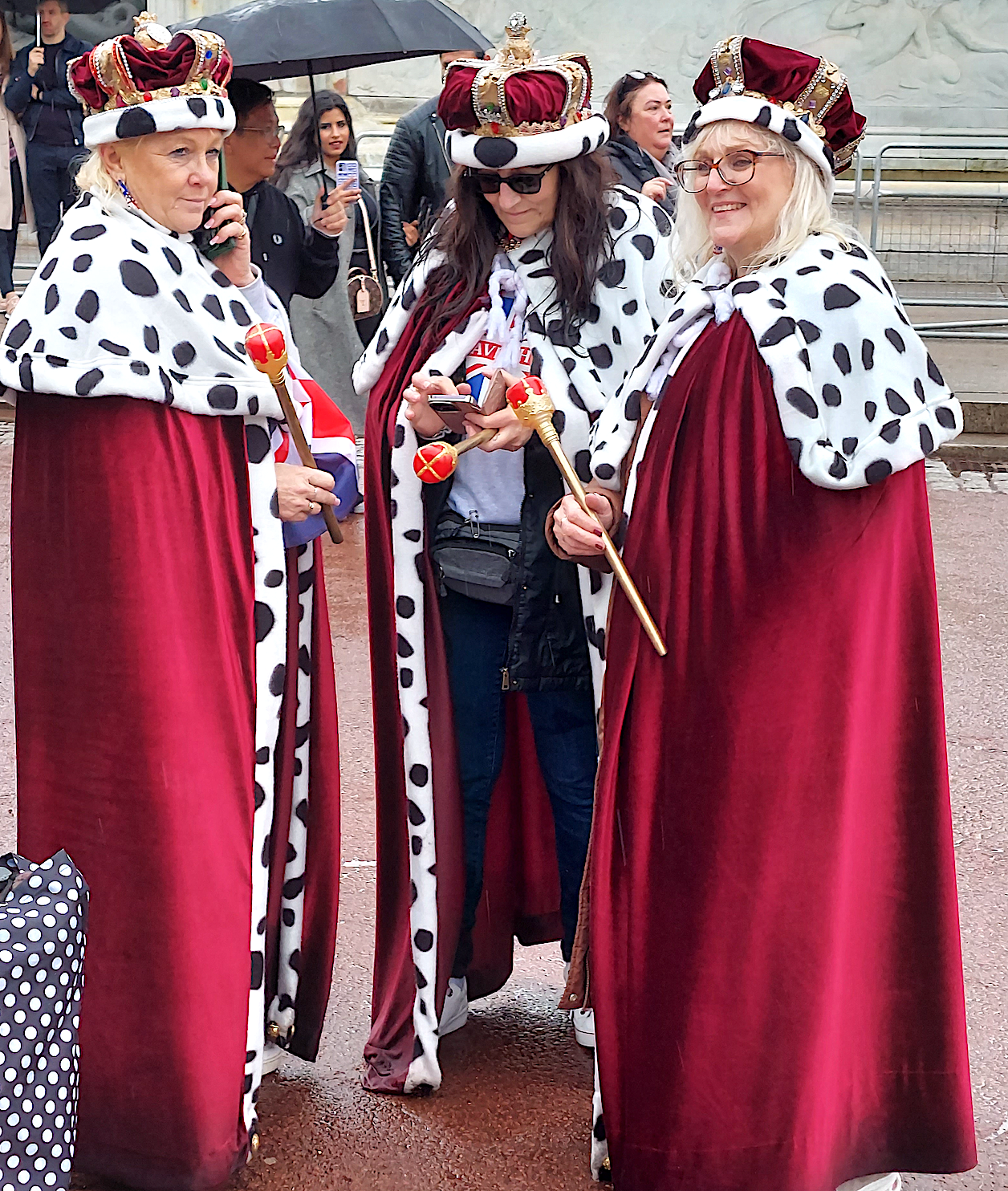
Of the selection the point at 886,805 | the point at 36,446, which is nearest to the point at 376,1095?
the point at 886,805

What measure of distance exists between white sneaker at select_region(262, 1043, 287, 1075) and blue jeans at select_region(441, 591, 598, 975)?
0.58m

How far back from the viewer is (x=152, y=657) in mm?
2662

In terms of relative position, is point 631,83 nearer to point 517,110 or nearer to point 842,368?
point 517,110

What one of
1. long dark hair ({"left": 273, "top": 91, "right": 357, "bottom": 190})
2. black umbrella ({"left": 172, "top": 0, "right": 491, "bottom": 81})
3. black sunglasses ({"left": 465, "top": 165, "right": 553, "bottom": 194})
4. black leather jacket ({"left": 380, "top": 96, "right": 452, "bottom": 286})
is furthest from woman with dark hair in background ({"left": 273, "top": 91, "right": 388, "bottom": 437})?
black sunglasses ({"left": 465, "top": 165, "right": 553, "bottom": 194})

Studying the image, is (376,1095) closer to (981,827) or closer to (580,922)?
(580,922)

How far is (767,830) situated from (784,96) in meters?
1.16

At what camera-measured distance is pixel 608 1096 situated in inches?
109

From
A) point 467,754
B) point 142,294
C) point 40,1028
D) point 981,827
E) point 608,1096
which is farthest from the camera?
point 981,827

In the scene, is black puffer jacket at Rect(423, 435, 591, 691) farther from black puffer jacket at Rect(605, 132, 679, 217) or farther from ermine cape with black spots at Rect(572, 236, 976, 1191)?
black puffer jacket at Rect(605, 132, 679, 217)

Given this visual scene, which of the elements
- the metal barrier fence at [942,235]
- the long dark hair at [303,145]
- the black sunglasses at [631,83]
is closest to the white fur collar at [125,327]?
the black sunglasses at [631,83]

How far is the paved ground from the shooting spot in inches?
119

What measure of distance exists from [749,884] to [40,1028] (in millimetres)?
1117

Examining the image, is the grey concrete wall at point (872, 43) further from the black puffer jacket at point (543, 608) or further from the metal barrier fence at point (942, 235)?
the black puffer jacket at point (543, 608)

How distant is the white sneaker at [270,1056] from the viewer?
3324mm
